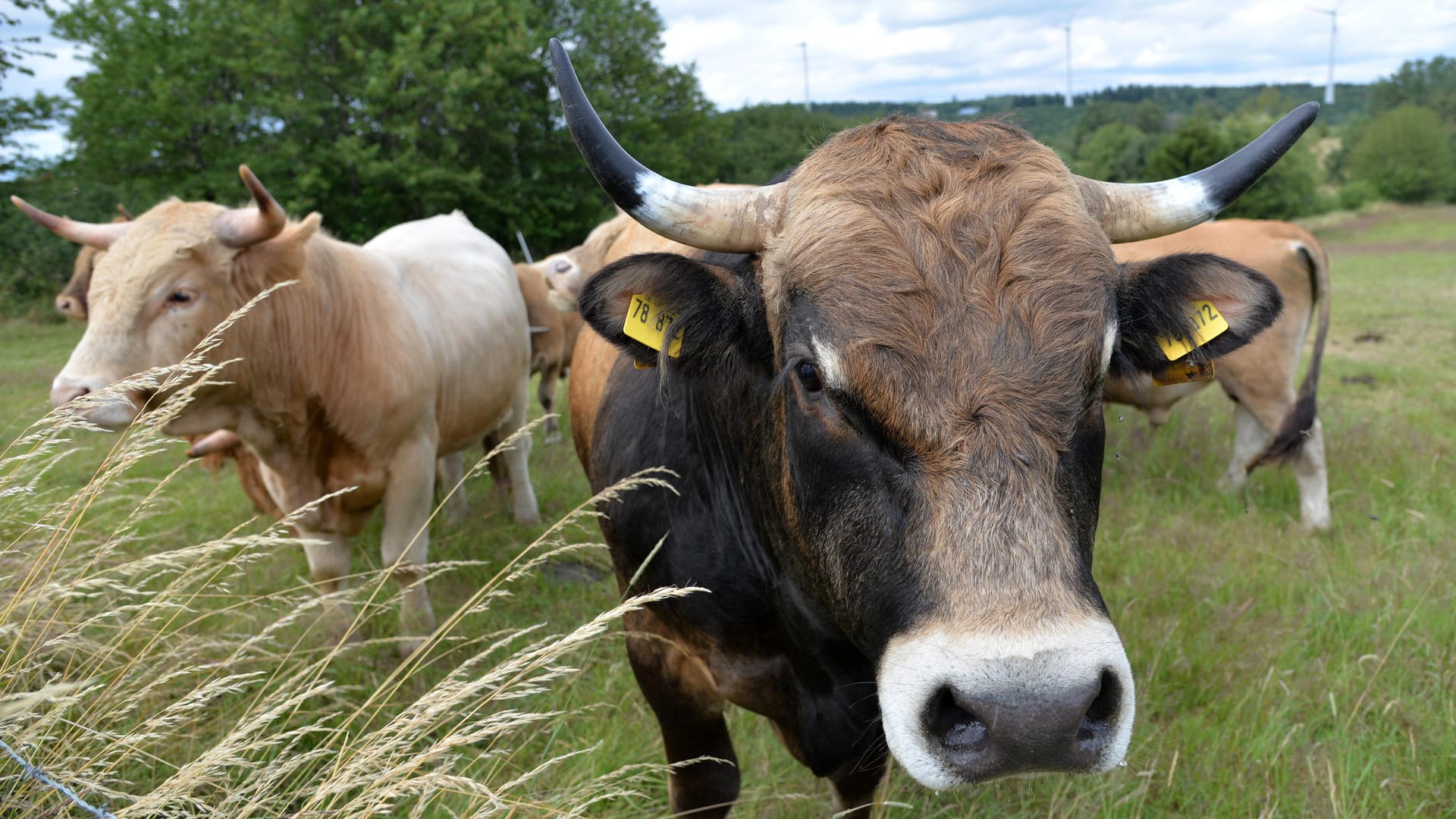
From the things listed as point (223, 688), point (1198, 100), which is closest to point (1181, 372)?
point (223, 688)

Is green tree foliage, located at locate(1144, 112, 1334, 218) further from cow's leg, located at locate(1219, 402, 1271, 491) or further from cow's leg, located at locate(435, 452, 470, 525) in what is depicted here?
cow's leg, located at locate(435, 452, 470, 525)

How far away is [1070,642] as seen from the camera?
55.4 inches

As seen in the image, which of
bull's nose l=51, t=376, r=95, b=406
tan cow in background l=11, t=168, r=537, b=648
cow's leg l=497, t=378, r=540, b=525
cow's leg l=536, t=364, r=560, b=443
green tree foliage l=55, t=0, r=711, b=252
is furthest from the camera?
green tree foliage l=55, t=0, r=711, b=252

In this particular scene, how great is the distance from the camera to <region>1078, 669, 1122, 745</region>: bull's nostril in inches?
57.5

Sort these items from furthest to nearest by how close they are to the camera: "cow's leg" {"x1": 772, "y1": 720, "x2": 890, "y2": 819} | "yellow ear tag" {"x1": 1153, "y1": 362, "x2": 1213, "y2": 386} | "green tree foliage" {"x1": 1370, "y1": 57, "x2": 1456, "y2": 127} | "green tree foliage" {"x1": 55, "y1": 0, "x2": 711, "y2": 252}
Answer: "green tree foliage" {"x1": 1370, "y1": 57, "x2": 1456, "y2": 127} < "green tree foliage" {"x1": 55, "y1": 0, "x2": 711, "y2": 252} < "cow's leg" {"x1": 772, "y1": 720, "x2": 890, "y2": 819} < "yellow ear tag" {"x1": 1153, "y1": 362, "x2": 1213, "y2": 386}

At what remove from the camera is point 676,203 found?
2170 mm

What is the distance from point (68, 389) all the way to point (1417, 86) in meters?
118

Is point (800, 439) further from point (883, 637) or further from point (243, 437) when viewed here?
point (243, 437)

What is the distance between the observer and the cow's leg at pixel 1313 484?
18.1 ft

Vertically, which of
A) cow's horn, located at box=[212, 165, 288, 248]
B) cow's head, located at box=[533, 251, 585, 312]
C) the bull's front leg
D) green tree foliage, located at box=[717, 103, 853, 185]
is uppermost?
green tree foliage, located at box=[717, 103, 853, 185]

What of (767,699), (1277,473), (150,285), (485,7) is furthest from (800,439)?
(485,7)

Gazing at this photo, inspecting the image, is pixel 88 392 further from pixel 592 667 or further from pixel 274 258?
pixel 592 667

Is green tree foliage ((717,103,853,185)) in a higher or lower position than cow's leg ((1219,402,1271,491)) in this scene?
higher

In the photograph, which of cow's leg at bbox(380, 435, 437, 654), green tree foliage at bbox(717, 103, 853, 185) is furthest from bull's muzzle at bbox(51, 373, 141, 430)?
green tree foliage at bbox(717, 103, 853, 185)
